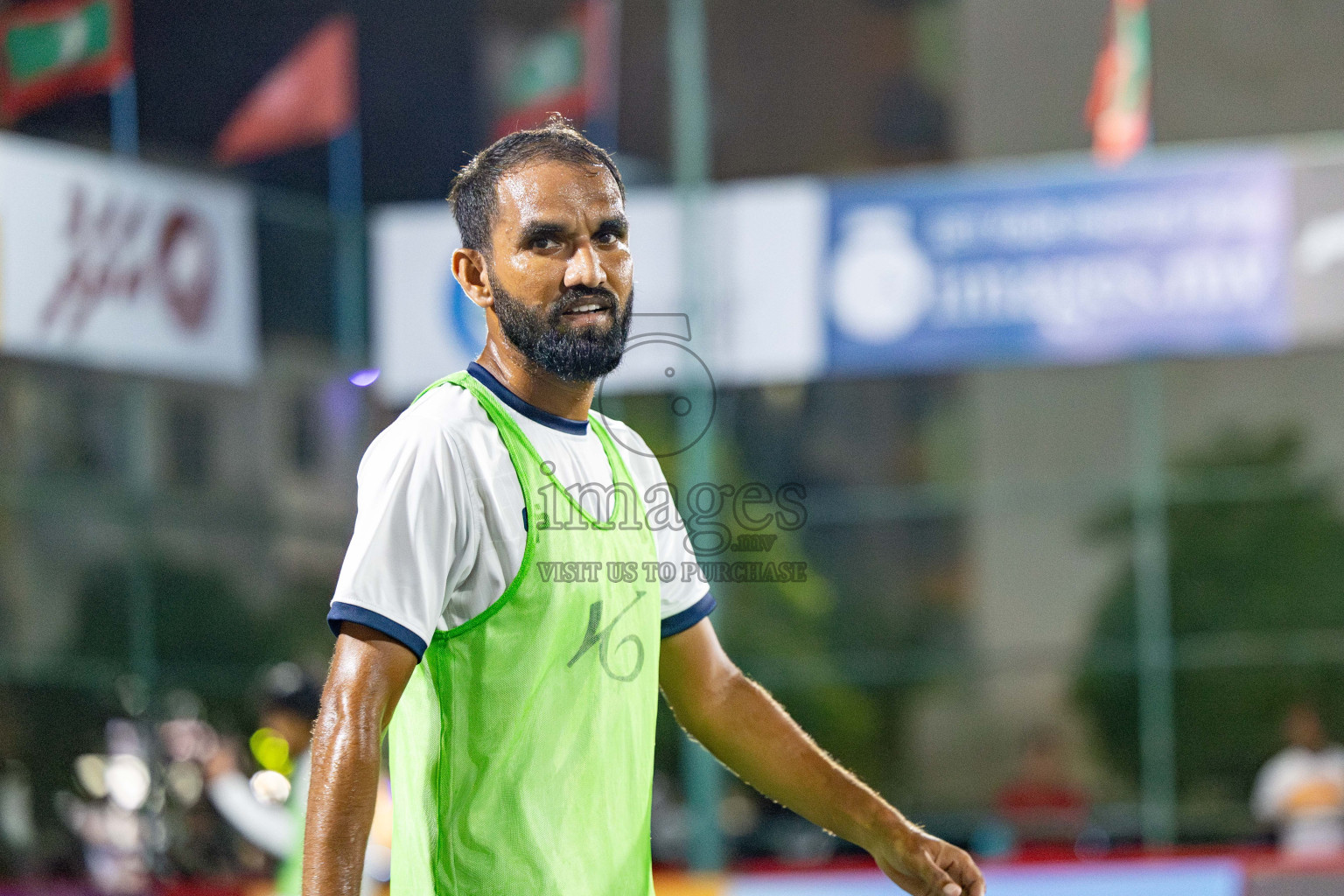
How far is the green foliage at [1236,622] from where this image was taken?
19.2 metres

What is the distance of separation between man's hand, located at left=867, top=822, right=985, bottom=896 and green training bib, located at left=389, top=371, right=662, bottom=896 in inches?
20.6

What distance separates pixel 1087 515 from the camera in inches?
1061

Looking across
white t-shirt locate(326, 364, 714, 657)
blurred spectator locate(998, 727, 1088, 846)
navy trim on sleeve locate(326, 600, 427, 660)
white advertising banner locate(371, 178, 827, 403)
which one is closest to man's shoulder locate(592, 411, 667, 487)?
white t-shirt locate(326, 364, 714, 657)

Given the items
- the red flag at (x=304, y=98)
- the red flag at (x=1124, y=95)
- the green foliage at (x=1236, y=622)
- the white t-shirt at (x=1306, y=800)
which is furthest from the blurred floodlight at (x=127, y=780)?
the green foliage at (x=1236, y=622)

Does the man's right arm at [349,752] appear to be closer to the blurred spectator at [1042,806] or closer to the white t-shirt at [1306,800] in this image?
the white t-shirt at [1306,800]

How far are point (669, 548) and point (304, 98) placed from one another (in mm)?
12017

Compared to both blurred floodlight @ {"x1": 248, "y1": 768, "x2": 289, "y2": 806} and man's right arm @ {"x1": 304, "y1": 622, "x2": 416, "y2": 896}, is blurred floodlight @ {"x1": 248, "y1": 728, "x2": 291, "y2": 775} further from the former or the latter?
man's right arm @ {"x1": 304, "y1": 622, "x2": 416, "y2": 896}

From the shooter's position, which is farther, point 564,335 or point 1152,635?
point 1152,635

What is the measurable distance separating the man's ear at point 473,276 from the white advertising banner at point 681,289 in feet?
30.9

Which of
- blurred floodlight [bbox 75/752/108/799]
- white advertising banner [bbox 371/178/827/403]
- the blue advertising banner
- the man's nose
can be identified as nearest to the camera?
the man's nose

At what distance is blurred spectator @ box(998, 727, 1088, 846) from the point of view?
12.6 meters

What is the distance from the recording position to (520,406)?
104 inches

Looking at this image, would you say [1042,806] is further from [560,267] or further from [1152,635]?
[560,267]

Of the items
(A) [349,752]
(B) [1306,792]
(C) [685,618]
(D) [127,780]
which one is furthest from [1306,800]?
(A) [349,752]
